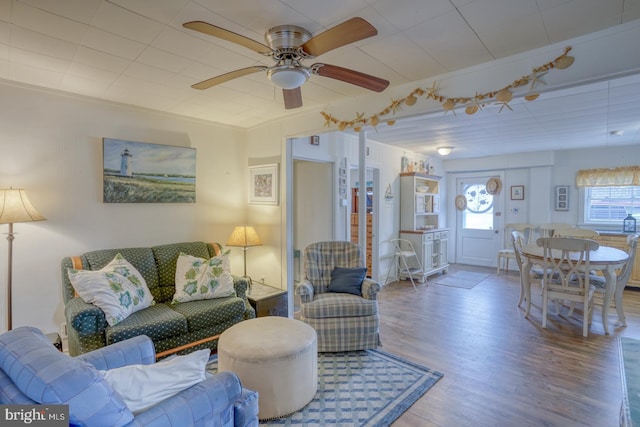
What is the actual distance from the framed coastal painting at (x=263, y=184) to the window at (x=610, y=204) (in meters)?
5.76

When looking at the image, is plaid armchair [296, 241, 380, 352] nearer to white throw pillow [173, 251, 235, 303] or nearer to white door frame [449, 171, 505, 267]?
white throw pillow [173, 251, 235, 303]

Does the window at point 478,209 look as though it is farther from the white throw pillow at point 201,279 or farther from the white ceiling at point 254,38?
the white throw pillow at point 201,279

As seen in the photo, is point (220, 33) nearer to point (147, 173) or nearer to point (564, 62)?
point (564, 62)

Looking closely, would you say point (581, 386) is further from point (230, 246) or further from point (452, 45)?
point (230, 246)

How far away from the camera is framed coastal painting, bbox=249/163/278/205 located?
395cm

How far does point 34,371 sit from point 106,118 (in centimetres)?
286

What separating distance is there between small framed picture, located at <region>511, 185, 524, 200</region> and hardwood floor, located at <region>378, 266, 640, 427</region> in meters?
2.43

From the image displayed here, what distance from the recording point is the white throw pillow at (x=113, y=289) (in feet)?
8.29

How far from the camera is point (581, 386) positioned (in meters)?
2.44

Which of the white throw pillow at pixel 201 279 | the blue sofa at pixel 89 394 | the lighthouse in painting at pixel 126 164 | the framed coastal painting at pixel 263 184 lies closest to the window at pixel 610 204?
the framed coastal painting at pixel 263 184

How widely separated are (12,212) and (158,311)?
1343 mm

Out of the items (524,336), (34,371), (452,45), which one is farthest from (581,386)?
(34,371)

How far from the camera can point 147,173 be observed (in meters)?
3.48

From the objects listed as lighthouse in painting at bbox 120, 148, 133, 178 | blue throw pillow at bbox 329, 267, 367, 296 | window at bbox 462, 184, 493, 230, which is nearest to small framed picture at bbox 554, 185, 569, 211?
window at bbox 462, 184, 493, 230
